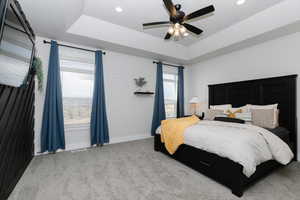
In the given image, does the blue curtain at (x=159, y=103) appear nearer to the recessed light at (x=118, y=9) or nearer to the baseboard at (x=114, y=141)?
the baseboard at (x=114, y=141)

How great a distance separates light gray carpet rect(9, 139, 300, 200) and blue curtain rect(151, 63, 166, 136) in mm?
1739

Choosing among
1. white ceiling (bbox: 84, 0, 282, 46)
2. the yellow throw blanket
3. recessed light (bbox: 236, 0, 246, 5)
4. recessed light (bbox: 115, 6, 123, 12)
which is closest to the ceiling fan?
white ceiling (bbox: 84, 0, 282, 46)

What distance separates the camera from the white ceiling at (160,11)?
2625mm

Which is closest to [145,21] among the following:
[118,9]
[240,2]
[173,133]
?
[118,9]

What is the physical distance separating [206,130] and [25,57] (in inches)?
114

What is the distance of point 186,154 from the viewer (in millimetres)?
2479

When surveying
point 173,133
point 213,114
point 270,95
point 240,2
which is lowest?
point 173,133

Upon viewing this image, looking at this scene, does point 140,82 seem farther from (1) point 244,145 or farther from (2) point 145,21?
(1) point 244,145

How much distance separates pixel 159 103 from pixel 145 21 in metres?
2.40

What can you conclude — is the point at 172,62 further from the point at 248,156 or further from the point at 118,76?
the point at 248,156

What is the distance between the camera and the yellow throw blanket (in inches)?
102

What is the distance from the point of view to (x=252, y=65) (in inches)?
140

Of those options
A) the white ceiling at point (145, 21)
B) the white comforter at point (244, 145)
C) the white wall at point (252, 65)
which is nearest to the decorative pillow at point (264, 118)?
the white wall at point (252, 65)

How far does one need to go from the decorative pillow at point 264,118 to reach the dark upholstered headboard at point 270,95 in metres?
0.38
